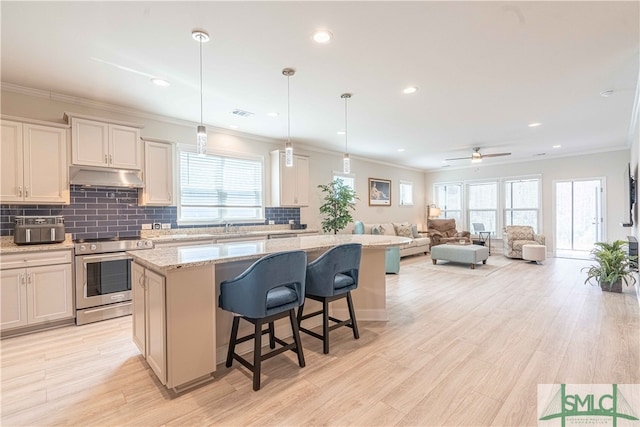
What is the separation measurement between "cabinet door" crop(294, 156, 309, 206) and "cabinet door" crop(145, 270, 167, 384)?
3.79m

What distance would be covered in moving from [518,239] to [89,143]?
8611 mm

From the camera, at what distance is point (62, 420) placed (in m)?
1.84

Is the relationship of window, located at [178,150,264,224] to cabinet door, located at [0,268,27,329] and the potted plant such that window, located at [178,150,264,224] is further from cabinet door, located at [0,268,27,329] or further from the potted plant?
the potted plant

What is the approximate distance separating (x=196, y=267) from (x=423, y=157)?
275 inches

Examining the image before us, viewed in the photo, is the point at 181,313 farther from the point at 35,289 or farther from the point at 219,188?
the point at 219,188

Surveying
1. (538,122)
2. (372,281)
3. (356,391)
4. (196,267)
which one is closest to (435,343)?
(372,281)

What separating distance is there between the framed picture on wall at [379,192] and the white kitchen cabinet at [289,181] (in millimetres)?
2647

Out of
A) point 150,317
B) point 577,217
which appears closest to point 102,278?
point 150,317

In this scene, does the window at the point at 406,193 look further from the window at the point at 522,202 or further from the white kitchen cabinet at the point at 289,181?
the white kitchen cabinet at the point at 289,181

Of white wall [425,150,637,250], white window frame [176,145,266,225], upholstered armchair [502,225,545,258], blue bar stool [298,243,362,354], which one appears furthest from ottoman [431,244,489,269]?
blue bar stool [298,243,362,354]

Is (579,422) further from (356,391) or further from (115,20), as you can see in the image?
(115,20)

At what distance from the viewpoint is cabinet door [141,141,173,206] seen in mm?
4148

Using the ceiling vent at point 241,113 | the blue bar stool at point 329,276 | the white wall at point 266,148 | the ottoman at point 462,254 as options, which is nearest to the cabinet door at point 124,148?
the white wall at point 266,148

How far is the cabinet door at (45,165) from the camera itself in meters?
3.29
